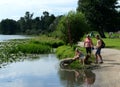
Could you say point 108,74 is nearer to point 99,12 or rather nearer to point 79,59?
point 79,59

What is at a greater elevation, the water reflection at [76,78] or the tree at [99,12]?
the tree at [99,12]

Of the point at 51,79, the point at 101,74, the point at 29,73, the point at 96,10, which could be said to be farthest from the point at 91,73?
the point at 96,10

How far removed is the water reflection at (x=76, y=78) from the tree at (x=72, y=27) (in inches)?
A: 583

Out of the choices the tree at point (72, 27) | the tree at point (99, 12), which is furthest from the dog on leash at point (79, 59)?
the tree at point (99, 12)

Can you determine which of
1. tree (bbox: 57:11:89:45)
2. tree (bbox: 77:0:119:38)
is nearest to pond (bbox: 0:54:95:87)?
tree (bbox: 57:11:89:45)

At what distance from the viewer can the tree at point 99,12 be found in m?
64.3

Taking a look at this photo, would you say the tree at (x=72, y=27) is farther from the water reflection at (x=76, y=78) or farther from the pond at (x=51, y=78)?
the water reflection at (x=76, y=78)

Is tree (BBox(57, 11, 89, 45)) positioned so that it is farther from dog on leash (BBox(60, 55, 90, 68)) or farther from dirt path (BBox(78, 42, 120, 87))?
dog on leash (BBox(60, 55, 90, 68))

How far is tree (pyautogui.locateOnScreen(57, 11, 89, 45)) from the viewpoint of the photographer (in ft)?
129

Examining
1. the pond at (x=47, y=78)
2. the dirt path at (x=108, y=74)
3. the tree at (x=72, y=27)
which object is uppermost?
the tree at (x=72, y=27)

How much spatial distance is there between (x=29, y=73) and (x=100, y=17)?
42638 mm

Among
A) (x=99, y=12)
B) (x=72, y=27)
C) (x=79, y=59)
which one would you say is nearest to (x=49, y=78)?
(x=79, y=59)

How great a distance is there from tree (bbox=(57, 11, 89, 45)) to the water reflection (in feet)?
48.6

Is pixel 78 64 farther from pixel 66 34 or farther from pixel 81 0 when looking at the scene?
pixel 81 0
